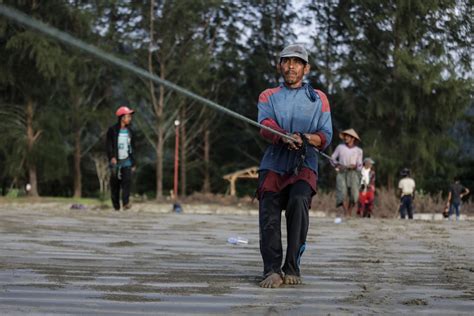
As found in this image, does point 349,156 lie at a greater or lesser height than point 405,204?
greater

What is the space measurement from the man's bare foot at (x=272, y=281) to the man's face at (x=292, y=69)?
1.08m

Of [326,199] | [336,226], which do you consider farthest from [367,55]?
[336,226]

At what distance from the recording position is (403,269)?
4785mm

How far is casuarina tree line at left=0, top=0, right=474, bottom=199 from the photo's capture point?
2636 centimetres

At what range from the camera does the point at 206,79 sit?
3002cm

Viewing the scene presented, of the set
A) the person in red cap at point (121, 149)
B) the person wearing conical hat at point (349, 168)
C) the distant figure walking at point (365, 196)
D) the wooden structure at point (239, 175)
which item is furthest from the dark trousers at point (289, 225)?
the wooden structure at point (239, 175)

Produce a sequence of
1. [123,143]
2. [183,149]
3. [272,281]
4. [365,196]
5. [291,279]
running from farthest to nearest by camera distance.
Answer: [183,149] → [365,196] → [123,143] → [291,279] → [272,281]

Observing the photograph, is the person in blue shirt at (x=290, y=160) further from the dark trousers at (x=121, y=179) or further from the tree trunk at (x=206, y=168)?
the tree trunk at (x=206, y=168)

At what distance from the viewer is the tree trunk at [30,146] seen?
86.1 ft

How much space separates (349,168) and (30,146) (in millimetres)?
16472

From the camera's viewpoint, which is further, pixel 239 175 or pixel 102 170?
pixel 102 170

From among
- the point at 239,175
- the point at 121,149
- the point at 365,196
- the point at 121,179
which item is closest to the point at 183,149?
the point at 239,175

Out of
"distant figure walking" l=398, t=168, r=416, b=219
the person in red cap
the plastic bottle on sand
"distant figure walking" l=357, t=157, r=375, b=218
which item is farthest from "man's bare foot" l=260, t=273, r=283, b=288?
"distant figure walking" l=398, t=168, r=416, b=219

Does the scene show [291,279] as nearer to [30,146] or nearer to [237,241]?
[237,241]
